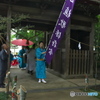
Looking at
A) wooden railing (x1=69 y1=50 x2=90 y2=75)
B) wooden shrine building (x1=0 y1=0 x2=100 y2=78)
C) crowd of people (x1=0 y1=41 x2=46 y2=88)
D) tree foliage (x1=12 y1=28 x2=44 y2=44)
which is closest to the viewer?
tree foliage (x1=12 y1=28 x2=44 y2=44)

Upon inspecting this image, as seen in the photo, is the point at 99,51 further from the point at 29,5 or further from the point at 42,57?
the point at 29,5

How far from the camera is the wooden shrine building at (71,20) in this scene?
6488mm

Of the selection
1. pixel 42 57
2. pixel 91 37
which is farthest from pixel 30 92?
pixel 91 37

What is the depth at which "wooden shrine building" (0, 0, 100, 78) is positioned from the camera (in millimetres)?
6488

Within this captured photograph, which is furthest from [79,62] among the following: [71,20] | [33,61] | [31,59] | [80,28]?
[31,59]

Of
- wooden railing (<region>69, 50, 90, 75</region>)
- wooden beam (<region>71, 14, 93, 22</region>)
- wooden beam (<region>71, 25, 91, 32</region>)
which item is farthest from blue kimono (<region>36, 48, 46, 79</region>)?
wooden beam (<region>71, 14, 93, 22</region>)

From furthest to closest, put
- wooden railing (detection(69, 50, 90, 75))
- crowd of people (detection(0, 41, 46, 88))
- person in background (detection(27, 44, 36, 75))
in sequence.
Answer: person in background (detection(27, 44, 36, 75)) → wooden railing (detection(69, 50, 90, 75)) → crowd of people (detection(0, 41, 46, 88))

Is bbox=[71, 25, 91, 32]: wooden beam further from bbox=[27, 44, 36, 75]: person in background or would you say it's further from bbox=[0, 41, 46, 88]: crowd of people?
bbox=[27, 44, 36, 75]: person in background

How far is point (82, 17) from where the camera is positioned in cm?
755

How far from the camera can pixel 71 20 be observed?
295 inches

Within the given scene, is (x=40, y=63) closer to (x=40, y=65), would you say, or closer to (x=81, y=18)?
(x=40, y=65)

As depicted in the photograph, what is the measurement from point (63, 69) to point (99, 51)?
251 cm

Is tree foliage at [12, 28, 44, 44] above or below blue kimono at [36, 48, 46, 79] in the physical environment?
above

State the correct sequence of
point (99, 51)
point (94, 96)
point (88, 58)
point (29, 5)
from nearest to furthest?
point (94, 96) < point (29, 5) < point (88, 58) < point (99, 51)
